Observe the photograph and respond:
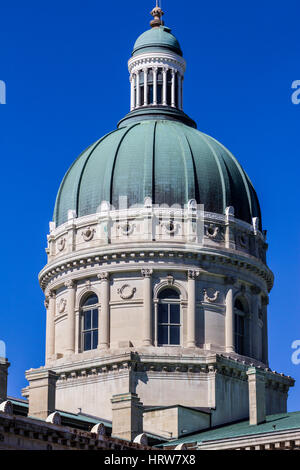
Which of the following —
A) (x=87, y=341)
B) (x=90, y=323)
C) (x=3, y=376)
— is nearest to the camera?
(x=3, y=376)

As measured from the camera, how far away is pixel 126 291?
3666 inches

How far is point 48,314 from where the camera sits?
9825 centimetres

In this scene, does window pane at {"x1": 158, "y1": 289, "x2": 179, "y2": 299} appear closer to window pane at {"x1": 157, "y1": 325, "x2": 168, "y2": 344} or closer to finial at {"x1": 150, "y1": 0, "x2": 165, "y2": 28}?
window pane at {"x1": 157, "y1": 325, "x2": 168, "y2": 344}

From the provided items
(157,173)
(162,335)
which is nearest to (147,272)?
(162,335)

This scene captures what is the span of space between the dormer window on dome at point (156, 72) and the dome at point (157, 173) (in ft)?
7.26

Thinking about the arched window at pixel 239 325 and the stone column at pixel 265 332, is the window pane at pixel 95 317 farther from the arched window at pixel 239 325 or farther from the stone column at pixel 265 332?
the stone column at pixel 265 332

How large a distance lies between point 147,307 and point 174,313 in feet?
6.29

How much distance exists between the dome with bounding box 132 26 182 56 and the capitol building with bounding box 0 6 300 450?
1.07 ft

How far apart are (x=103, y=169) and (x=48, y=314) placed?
9.90m

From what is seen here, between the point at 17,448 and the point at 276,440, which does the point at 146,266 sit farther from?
the point at 17,448

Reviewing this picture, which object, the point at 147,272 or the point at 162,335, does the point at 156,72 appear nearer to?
A: the point at 147,272

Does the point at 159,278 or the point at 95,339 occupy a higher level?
the point at 159,278
